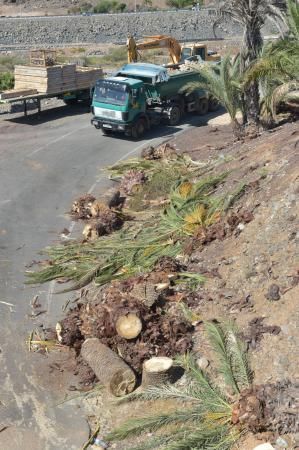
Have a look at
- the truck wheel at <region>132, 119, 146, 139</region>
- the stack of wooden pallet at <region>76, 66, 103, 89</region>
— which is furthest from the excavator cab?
the truck wheel at <region>132, 119, 146, 139</region>

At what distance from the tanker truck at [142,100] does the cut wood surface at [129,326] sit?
47.5 ft

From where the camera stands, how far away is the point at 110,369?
34.3 ft

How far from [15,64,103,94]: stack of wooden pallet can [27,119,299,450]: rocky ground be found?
47.0ft

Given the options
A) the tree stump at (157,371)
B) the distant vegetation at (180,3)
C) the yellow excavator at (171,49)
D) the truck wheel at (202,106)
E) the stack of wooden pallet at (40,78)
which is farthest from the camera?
the distant vegetation at (180,3)

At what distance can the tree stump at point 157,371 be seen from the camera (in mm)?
10164

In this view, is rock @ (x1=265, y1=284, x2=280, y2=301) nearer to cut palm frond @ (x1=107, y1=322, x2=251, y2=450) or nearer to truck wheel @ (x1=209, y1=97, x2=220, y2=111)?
cut palm frond @ (x1=107, y1=322, x2=251, y2=450)

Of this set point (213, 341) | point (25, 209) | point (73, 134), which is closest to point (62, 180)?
point (25, 209)

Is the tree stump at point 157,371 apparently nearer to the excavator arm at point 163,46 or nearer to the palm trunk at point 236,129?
the palm trunk at point 236,129

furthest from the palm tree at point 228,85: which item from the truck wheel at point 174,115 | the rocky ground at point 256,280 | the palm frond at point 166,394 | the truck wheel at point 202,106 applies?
the palm frond at point 166,394

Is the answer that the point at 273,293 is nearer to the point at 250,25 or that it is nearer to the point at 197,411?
the point at 197,411

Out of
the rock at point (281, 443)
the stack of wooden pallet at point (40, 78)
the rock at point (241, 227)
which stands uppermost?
the stack of wooden pallet at point (40, 78)

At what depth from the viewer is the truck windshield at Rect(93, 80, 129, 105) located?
24234 mm

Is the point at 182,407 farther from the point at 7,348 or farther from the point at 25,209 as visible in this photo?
the point at 25,209

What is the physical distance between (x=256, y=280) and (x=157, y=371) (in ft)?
10.2
